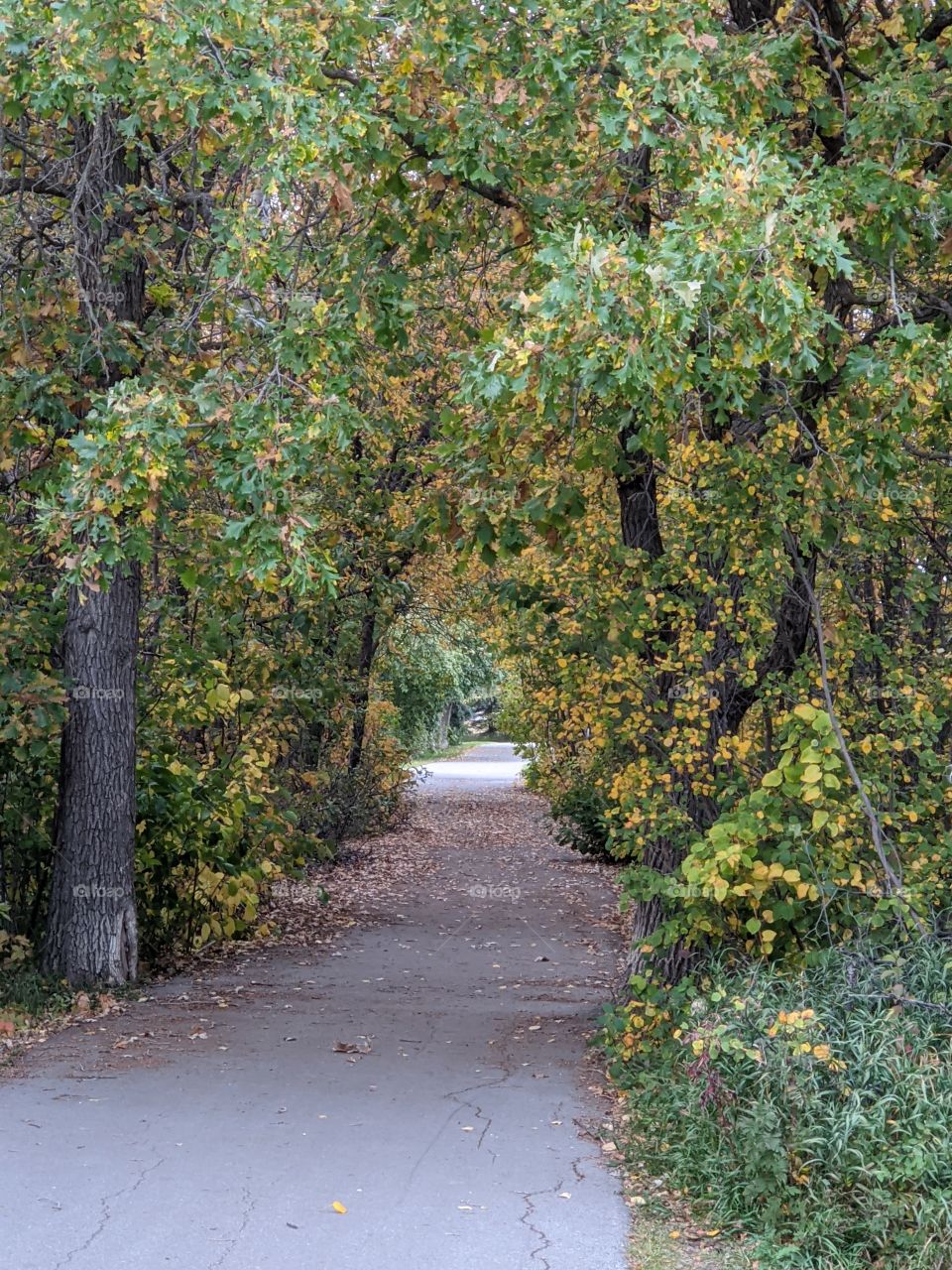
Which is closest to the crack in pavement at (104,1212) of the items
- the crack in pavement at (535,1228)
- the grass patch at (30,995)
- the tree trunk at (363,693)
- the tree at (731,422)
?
the crack in pavement at (535,1228)

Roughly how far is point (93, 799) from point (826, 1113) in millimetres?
5870

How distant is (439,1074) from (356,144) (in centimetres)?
506

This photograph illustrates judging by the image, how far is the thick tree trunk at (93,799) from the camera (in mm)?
9133

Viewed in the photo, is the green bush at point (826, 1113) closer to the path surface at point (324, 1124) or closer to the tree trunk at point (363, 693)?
the path surface at point (324, 1124)

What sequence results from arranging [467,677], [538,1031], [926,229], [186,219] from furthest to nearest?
[467,677] → [186,219] → [538,1031] → [926,229]

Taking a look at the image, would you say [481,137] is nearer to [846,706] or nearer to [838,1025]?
[846,706]

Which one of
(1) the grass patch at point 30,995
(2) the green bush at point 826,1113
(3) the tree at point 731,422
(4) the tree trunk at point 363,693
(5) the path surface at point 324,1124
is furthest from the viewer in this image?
(4) the tree trunk at point 363,693

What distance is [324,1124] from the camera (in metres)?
6.36

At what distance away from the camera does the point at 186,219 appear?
380 inches

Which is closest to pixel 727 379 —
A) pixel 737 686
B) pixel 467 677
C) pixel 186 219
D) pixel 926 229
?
pixel 926 229

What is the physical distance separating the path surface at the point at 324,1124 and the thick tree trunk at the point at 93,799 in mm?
638

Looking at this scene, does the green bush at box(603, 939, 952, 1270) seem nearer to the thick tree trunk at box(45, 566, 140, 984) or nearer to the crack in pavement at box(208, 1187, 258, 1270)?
the crack in pavement at box(208, 1187, 258, 1270)

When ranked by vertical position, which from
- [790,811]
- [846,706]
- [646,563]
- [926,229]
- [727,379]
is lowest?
[790,811]

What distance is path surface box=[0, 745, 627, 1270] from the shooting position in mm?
4914
